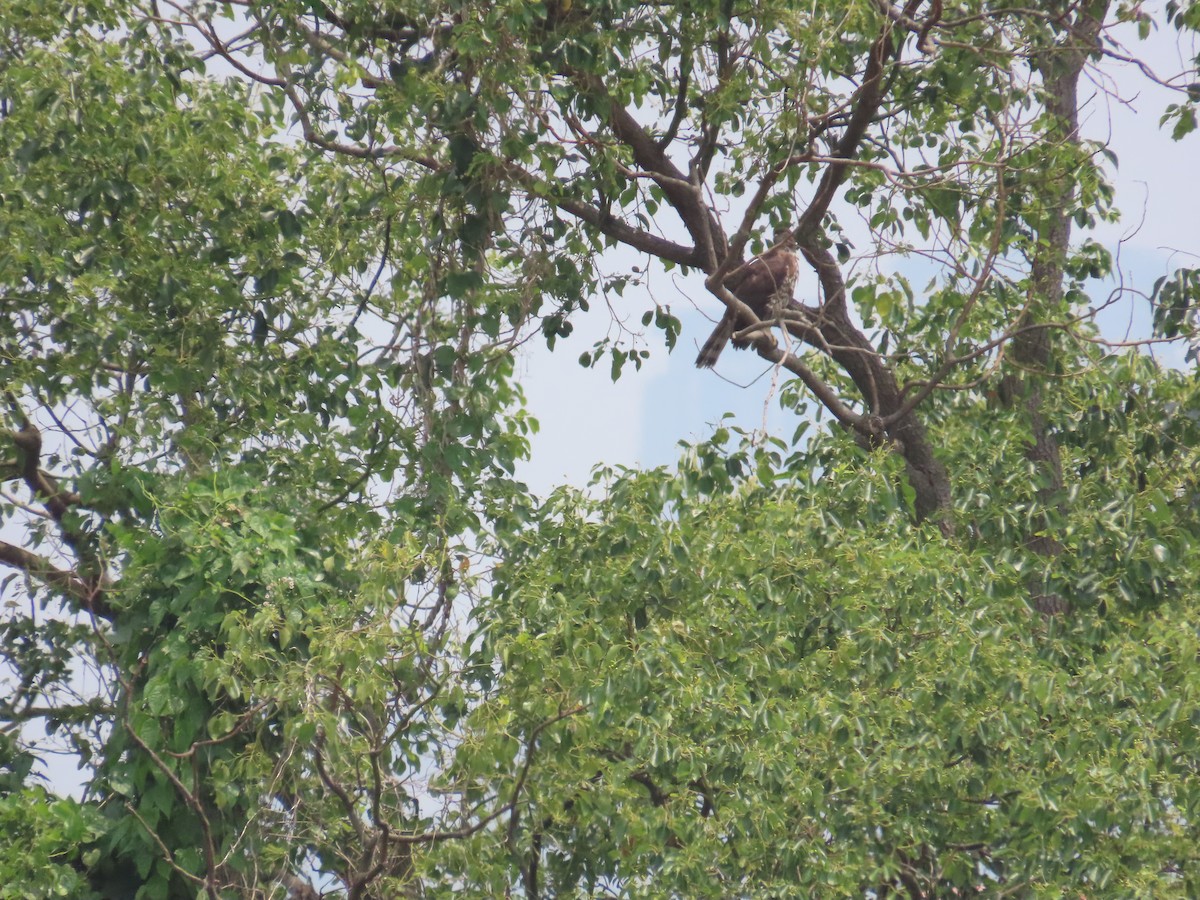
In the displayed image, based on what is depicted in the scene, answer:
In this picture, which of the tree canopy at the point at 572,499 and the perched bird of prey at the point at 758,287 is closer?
the tree canopy at the point at 572,499

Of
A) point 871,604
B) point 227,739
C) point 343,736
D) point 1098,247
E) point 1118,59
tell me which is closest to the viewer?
point 343,736

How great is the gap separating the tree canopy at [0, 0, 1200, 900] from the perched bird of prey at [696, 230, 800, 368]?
25cm

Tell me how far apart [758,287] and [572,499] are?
210 cm

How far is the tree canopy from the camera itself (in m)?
5.61

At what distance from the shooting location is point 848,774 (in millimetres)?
5723

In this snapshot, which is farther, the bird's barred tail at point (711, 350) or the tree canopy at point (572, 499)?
the bird's barred tail at point (711, 350)

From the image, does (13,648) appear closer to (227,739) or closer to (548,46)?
(227,739)

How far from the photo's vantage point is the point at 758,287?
28.0ft

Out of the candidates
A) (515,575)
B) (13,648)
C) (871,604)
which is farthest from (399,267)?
(871,604)

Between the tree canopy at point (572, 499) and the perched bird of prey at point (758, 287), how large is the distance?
9.7 inches

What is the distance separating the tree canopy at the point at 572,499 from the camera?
5609mm

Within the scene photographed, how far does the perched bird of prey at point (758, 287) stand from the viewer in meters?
8.21

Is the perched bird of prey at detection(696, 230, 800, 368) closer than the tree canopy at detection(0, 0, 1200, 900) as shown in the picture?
No

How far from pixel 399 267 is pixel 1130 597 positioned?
14.5 ft
